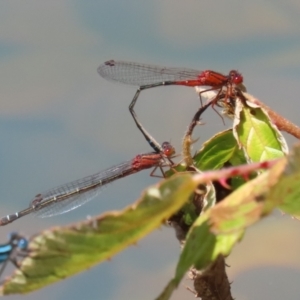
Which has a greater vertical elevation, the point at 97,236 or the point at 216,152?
the point at 216,152

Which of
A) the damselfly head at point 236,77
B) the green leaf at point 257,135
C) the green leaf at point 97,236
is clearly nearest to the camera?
the green leaf at point 97,236

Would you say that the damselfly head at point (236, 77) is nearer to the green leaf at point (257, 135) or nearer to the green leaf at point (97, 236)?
the green leaf at point (257, 135)

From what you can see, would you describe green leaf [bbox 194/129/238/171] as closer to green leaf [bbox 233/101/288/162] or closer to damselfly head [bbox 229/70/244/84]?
green leaf [bbox 233/101/288/162]

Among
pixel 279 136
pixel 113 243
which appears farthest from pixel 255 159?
pixel 113 243

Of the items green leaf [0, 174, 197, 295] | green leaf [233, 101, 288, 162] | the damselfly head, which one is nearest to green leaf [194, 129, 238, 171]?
green leaf [233, 101, 288, 162]

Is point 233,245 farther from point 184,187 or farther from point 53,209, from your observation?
point 53,209

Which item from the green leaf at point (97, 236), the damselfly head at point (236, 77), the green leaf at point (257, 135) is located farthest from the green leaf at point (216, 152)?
the green leaf at point (97, 236)

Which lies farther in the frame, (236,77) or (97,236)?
(236,77)

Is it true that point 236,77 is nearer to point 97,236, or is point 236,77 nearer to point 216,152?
point 216,152

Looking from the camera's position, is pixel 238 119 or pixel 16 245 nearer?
pixel 16 245

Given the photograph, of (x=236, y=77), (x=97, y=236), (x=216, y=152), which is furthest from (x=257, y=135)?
(x=97, y=236)

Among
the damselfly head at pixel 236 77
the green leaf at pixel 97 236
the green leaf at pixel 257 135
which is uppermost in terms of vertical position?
the damselfly head at pixel 236 77
